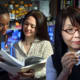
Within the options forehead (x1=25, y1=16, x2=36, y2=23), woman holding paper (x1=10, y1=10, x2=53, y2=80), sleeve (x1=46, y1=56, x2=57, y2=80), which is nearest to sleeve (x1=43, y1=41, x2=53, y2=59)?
woman holding paper (x1=10, y1=10, x2=53, y2=80)

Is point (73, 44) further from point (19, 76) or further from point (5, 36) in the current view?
point (5, 36)

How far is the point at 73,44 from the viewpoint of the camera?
1.44m

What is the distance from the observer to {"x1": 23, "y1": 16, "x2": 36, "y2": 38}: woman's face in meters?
2.23

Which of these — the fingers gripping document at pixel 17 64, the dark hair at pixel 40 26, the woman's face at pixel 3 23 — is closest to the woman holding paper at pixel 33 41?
the dark hair at pixel 40 26

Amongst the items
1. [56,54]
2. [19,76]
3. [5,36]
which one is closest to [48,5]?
[5,36]

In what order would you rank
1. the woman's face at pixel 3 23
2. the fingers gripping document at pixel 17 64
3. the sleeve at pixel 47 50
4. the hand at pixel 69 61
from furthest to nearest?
the woman's face at pixel 3 23 < the sleeve at pixel 47 50 < the fingers gripping document at pixel 17 64 < the hand at pixel 69 61

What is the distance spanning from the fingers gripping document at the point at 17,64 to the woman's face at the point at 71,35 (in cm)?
45

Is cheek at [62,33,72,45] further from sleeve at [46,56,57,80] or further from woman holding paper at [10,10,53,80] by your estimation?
woman holding paper at [10,10,53,80]

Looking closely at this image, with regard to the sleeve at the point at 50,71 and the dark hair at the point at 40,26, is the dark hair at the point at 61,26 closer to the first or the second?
the sleeve at the point at 50,71

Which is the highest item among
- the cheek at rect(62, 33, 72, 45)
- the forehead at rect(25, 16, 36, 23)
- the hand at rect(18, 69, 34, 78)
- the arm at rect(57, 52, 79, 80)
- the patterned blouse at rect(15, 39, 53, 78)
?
the cheek at rect(62, 33, 72, 45)

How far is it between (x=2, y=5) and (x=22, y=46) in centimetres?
139

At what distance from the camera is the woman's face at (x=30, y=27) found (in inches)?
88.0

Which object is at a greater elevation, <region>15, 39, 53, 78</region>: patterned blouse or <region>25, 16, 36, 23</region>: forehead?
<region>25, 16, 36, 23</region>: forehead

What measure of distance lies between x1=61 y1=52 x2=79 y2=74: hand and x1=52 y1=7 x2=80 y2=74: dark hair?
11 cm
